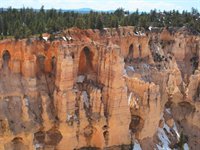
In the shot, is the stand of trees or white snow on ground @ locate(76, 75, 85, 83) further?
the stand of trees

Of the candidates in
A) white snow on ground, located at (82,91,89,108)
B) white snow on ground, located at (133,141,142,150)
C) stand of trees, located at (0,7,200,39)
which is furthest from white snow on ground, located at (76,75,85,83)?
white snow on ground, located at (133,141,142,150)

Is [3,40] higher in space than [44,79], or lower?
higher

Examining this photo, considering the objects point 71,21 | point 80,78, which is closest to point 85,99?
point 80,78

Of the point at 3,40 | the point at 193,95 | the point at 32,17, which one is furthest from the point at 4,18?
the point at 193,95

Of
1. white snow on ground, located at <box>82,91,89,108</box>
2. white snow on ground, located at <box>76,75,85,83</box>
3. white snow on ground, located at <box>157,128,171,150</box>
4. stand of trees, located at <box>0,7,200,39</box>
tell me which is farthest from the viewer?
white snow on ground, located at <box>157,128,171,150</box>

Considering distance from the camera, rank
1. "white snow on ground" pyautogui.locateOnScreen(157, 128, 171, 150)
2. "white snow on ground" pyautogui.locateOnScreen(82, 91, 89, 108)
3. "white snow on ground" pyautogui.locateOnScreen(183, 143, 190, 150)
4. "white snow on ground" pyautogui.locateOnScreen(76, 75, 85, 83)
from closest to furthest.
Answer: "white snow on ground" pyautogui.locateOnScreen(82, 91, 89, 108) < "white snow on ground" pyautogui.locateOnScreen(76, 75, 85, 83) < "white snow on ground" pyautogui.locateOnScreen(157, 128, 171, 150) < "white snow on ground" pyautogui.locateOnScreen(183, 143, 190, 150)

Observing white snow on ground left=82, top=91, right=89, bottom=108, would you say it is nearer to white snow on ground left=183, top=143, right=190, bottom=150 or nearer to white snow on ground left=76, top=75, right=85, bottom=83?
white snow on ground left=76, top=75, right=85, bottom=83

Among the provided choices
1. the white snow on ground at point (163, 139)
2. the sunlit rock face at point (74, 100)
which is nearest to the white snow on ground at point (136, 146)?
the sunlit rock face at point (74, 100)

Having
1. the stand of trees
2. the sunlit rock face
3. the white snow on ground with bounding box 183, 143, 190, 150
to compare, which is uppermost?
the stand of trees

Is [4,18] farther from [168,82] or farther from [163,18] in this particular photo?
[163,18]
